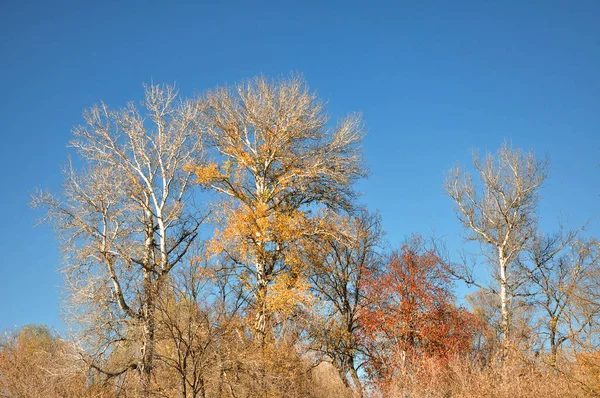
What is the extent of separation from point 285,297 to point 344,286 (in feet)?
24.4

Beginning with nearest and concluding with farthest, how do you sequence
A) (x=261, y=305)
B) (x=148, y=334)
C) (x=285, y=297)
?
1. (x=148, y=334)
2. (x=285, y=297)
3. (x=261, y=305)

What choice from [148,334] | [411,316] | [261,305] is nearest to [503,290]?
[411,316]

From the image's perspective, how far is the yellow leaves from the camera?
20625 mm

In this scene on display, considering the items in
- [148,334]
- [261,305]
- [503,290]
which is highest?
[503,290]

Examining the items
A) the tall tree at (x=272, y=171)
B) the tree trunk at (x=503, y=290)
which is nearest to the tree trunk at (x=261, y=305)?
the tall tree at (x=272, y=171)

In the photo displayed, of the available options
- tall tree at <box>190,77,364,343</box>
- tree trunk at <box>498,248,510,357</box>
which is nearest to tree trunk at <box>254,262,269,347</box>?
tall tree at <box>190,77,364,343</box>

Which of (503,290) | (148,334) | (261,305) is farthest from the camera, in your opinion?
(503,290)

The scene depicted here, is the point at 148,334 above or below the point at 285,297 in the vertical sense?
below

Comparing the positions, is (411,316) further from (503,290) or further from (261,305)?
(261,305)

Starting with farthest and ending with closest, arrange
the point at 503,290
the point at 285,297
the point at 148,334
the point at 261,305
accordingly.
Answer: the point at 503,290
the point at 261,305
the point at 285,297
the point at 148,334

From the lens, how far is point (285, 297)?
67.8ft

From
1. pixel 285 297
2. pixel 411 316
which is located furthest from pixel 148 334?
pixel 411 316

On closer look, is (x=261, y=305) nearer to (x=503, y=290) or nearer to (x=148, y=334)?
(x=148, y=334)

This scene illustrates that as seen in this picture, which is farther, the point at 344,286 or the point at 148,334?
the point at 344,286
